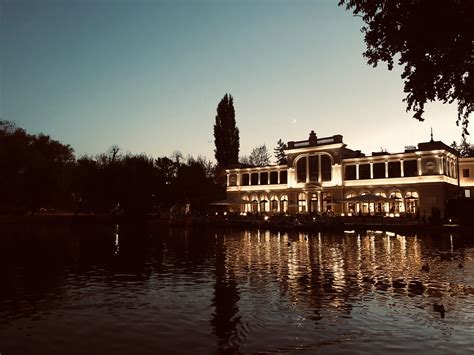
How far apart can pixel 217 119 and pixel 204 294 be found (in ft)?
201

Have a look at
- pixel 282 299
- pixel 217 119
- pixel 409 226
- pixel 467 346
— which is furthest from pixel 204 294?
pixel 217 119

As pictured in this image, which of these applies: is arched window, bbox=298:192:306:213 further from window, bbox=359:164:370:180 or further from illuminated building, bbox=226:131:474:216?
window, bbox=359:164:370:180

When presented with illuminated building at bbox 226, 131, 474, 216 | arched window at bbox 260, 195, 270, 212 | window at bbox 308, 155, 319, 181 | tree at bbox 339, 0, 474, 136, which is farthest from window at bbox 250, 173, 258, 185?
tree at bbox 339, 0, 474, 136

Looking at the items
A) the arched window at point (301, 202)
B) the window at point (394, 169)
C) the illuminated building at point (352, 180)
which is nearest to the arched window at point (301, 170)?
the illuminated building at point (352, 180)

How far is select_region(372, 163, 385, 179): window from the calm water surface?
37.2m

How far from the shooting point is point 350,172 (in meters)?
59.2

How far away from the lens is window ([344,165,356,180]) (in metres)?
58.8

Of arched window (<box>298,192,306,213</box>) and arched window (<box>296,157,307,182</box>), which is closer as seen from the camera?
arched window (<box>298,192,306,213</box>)

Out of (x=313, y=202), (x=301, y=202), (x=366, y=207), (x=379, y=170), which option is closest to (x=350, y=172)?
(x=379, y=170)

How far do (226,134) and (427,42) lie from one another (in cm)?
6243

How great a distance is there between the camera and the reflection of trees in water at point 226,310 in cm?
827

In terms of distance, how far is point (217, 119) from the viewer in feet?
237

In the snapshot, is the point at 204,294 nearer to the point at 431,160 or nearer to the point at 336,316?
the point at 336,316

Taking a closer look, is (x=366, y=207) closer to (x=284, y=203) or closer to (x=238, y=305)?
(x=284, y=203)
